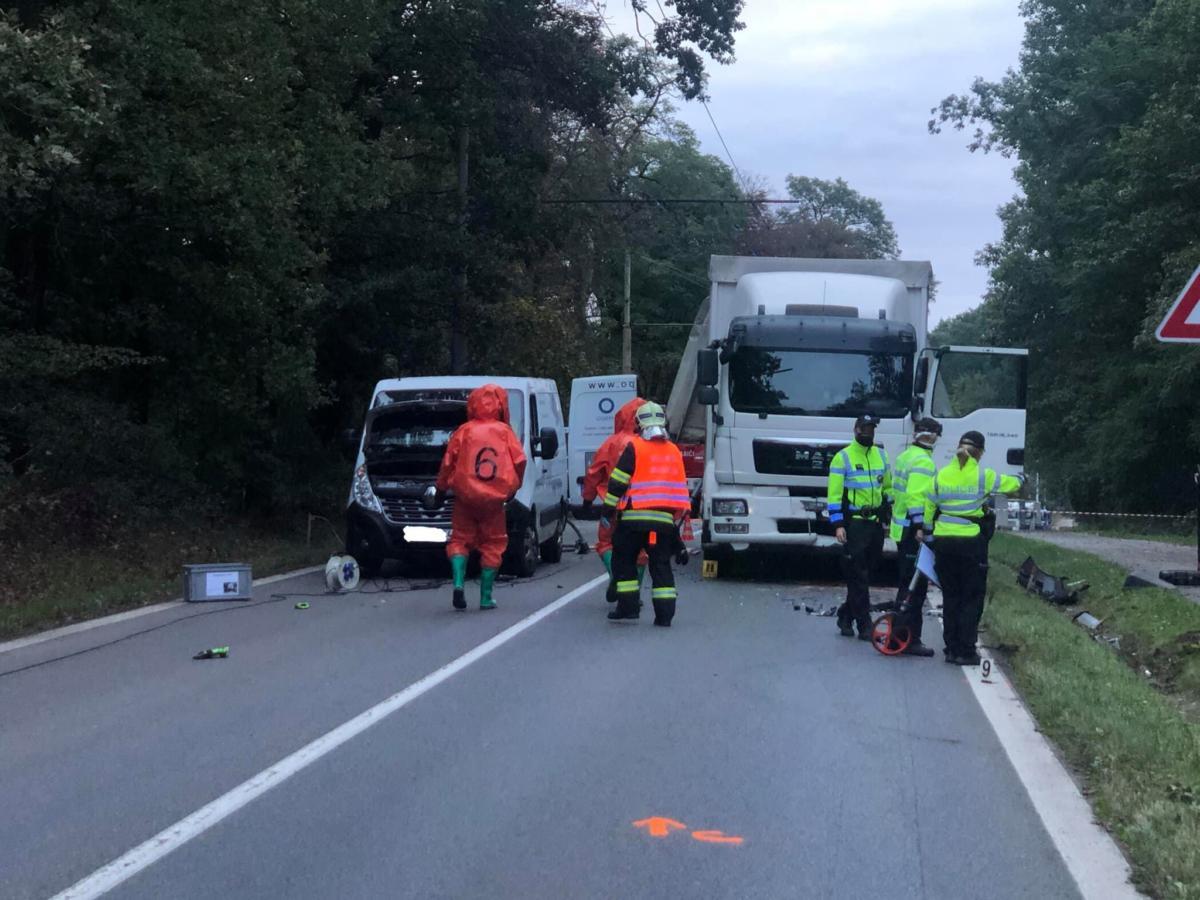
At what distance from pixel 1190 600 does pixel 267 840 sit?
33.7 ft

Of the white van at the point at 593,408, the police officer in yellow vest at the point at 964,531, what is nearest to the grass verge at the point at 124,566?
the police officer in yellow vest at the point at 964,531

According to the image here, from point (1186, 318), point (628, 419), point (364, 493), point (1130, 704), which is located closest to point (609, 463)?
point (628, 419)

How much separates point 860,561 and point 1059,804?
535 cm

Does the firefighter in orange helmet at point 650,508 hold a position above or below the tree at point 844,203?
below

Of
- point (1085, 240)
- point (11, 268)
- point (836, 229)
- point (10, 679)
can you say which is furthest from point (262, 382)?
point (836, 229)

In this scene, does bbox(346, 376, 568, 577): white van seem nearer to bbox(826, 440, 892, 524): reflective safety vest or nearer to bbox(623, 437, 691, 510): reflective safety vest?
bbox(623, 437, 691, 510): reflective safety vest

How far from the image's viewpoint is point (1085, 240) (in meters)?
39.2

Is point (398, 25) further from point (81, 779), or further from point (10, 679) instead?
point (81, 779)

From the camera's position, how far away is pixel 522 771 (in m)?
7.18

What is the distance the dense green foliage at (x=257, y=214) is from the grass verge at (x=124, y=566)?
62 centimetres

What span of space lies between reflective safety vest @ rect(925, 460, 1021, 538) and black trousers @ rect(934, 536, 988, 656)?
80 millimetres

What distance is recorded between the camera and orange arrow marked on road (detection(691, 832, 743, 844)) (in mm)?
6008

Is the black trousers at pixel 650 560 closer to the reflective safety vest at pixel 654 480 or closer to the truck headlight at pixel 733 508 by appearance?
A: the reflective safety vest at pixel 654 480

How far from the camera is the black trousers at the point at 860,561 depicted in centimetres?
1202
